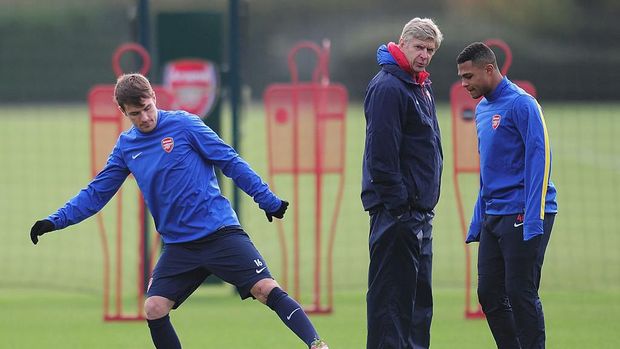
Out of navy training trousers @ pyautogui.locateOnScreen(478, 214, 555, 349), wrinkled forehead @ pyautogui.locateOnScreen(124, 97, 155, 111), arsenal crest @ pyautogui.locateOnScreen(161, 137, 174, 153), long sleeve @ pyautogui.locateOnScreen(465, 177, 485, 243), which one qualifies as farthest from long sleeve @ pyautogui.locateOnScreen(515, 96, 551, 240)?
wrinkled forehead @ pyautogui.locateOnScreen(124, 97, 155, 111)

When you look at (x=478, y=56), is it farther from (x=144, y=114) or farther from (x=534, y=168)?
(x=144, y=114)

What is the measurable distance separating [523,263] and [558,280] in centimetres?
445

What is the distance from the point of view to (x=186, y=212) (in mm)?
6746

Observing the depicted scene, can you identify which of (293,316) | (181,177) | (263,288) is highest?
(181,177)

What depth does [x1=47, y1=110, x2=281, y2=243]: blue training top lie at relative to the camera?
673cm

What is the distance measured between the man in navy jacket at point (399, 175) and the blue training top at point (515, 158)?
268 mm

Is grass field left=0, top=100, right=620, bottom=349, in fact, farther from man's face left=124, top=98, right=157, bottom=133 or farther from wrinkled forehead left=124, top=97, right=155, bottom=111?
wrinkled forehead left=124, top=97, right=155, bottom=111

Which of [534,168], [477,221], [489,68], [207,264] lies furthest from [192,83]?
[534,168]

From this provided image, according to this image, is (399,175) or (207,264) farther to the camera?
(207,264)

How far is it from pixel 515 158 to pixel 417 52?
74cm

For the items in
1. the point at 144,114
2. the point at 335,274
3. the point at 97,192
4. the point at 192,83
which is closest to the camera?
the point at 144,114

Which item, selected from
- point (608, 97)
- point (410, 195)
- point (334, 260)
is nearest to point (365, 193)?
point (410, 195)

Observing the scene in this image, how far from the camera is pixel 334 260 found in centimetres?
1225

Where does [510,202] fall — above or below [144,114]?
below
